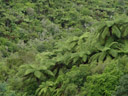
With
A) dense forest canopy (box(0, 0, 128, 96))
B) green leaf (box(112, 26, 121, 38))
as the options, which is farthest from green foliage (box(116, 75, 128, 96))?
green leaf (box(112, 26, 121, 38))

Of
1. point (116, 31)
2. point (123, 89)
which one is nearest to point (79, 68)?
point (116, 31)

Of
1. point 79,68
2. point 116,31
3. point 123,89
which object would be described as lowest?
point 79,68

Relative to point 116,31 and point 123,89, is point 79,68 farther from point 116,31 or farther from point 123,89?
point 123,89

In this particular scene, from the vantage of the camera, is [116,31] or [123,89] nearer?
[123,89]

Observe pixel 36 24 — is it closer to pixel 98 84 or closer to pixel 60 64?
pixel 60 64

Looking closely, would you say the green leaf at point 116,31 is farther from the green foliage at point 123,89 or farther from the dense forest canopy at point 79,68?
the green foliage at point 123,89

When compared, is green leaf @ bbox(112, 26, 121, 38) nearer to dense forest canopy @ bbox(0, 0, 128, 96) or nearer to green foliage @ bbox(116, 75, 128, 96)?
dense forest canopy @ bbox(0, 0, 128, 96)

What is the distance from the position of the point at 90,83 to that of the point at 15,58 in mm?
8489

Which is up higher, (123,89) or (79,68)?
(123,89)

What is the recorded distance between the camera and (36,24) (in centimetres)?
4103

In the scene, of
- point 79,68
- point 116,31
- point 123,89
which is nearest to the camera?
point 123,89

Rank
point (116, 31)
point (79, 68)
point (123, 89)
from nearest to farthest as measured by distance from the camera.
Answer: point (123, 89)
point (79, 68)
point (116, 31)

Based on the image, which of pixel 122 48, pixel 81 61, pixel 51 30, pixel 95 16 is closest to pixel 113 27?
pixel 122 48

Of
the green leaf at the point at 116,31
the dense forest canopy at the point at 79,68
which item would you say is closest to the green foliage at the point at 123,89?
the dense forest canopy at the point at 79,68
